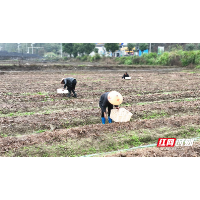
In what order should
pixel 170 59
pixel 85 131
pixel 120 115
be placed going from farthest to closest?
pixel 170 59
pixel 120 115
pixel 85 131

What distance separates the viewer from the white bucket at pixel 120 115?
25.8 feet

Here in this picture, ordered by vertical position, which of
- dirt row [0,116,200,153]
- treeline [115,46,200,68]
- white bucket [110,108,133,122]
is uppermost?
treeline [115,46,200,68]

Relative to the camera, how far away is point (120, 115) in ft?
26.3

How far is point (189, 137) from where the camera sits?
24.5 ft

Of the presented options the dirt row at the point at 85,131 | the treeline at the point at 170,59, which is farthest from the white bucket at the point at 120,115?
the treeline at the point at 170,59

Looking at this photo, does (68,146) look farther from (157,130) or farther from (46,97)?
(46,97)

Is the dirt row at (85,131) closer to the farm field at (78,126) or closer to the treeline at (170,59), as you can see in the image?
the farm field at (78,126)

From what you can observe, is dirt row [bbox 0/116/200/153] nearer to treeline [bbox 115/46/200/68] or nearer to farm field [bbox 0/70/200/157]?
farm field [bbox 0/70/200/157]

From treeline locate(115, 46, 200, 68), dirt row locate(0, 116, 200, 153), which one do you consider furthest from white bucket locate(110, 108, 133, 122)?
treeline locate(115, 46, 200, 68)

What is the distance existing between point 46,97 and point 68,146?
6402 millimetres

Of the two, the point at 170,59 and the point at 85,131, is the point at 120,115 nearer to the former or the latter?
the point at 85,131

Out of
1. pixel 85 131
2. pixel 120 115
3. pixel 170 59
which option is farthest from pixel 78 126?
pixel 170 59

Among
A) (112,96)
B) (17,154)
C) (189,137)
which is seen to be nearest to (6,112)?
(17,154)

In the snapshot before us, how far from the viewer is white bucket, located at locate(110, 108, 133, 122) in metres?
7.86
